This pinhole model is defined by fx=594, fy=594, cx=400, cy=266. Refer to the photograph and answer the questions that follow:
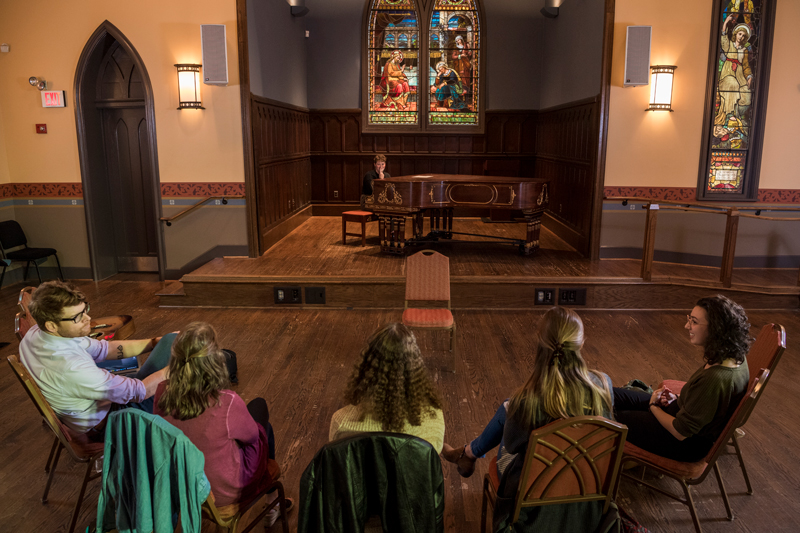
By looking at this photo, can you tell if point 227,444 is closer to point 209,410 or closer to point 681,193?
point 209,410

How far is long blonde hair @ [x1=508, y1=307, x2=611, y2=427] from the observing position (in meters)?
2.19

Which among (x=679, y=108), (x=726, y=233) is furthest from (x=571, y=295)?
(x=679, y=108)

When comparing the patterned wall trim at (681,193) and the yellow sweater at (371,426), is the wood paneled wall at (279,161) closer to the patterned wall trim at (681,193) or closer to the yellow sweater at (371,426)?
the patterned wall trim at (681,193)

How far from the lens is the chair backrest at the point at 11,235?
6844 mm

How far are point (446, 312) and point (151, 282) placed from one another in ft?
14.4

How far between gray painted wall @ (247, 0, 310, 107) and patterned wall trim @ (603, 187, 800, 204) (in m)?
4.31

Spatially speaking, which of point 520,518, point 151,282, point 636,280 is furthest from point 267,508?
point 151,282

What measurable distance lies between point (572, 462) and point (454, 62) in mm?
8839

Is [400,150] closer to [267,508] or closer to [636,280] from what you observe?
[636,280]

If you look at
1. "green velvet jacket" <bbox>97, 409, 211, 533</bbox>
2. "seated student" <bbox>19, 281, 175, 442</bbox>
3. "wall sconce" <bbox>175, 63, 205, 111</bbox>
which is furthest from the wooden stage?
"green velvet jacket" <bbox>97, 409, 211, 533</bbox>

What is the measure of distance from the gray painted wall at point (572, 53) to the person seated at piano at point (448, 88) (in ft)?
4.37

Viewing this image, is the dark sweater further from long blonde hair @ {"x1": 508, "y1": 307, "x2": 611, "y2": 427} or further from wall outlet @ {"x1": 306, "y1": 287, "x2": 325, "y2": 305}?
wall outlet @ {"x1": 306, "y1": 287, "x2": 325, "y2": 305}

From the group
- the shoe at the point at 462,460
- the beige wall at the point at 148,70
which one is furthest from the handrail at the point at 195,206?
the shoe at the point at 462,460

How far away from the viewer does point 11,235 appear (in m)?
6.96
